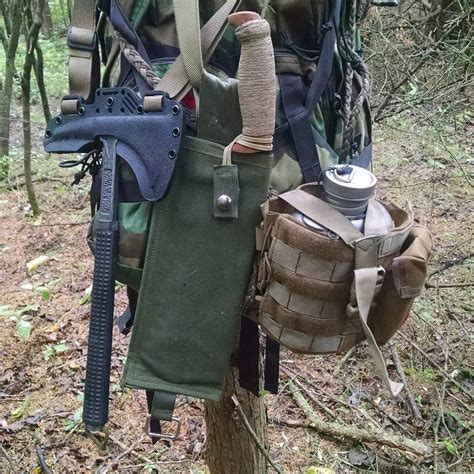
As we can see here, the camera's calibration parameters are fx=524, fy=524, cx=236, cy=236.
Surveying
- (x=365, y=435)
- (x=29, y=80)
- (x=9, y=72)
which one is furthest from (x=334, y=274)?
(x=9, y=72)

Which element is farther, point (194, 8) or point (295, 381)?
point (295, 381)

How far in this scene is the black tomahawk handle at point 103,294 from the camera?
1.27 metres

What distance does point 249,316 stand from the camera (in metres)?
1.36

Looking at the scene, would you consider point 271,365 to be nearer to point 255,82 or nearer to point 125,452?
point 255,82

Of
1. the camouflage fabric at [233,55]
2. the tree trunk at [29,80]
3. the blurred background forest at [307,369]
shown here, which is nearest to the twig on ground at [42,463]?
the blurred background forest at [307,369]

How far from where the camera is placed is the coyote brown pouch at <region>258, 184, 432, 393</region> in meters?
1.12

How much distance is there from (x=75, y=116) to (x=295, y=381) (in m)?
2.35

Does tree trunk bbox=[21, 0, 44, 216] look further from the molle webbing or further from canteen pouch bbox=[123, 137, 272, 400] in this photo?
the molle webbing

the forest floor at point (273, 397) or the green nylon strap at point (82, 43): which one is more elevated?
the green nylon strap at point (82, 43)

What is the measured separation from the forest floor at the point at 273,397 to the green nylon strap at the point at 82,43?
5.73 feet

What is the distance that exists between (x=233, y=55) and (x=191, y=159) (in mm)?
291

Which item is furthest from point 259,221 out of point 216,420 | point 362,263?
point 216,420

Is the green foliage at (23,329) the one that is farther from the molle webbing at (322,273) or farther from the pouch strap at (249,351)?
the molle webbing at (322,273)

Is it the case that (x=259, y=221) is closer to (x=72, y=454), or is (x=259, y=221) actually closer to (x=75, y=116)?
(x=75, y=116)
